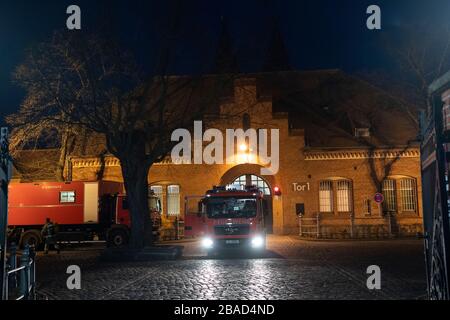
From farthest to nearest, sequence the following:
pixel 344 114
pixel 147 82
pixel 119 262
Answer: pixel 344 114
pixel 147 82
pixel 119 262

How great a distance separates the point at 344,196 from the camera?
32.1m

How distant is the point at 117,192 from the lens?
2884 cm

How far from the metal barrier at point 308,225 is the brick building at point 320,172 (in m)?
0.06

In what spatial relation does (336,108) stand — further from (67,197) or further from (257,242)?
(67,197)

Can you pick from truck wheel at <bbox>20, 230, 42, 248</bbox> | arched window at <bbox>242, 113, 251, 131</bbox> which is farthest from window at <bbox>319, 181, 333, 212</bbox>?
truck wheel at <bbox>20, 230, 42, 248</bbox>

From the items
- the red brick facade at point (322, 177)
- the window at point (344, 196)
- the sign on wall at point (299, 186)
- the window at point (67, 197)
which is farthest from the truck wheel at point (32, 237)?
the window at point (344, 196)

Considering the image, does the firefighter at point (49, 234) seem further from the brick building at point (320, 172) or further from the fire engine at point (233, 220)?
the brick building at point (320, 172)

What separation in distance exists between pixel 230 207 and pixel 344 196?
13330 millimetres

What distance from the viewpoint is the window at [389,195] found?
3175 cm

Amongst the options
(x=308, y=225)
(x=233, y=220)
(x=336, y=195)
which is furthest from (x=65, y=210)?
(x=336, y=195)
